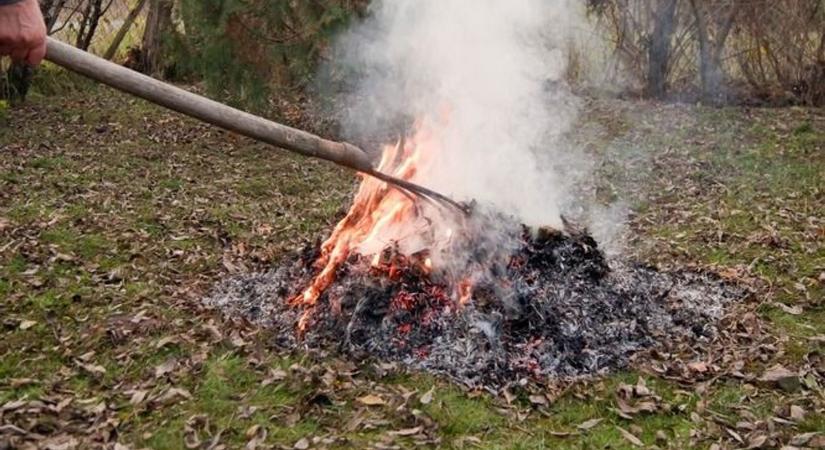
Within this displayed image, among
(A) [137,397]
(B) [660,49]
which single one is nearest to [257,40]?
(A) [137,397]

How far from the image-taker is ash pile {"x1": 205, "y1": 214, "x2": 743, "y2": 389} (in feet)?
14.7

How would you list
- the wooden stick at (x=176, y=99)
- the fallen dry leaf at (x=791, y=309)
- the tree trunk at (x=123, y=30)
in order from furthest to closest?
the tree trunk at (x=123, y=30)
the fallen dry leaf at (x=791, y=309)
the wooden stick at (x=176, y=99)

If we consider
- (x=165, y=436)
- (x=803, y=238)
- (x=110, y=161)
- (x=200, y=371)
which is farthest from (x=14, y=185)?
(x=803, y=238)

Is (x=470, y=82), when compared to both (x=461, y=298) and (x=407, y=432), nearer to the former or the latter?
(x=461, y=298)

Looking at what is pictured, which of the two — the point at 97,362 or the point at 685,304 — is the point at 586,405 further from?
the point at 97,362

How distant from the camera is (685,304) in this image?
5.36m

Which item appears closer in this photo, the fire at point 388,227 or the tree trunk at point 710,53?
the fire at point 388,227

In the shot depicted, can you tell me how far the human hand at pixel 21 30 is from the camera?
2.76 meters

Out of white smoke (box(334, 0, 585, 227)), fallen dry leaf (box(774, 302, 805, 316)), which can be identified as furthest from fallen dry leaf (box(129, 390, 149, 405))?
fallen dry leaf (box(774, 302, 805, 316))

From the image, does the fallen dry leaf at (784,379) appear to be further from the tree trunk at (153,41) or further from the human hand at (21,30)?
the tree trunk at (153,41)

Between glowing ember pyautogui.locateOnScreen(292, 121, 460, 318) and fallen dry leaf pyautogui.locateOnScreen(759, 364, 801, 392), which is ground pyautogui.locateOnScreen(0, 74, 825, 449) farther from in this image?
glowing ember pyautogui.locateOnScreen(292, 121, 460, 318)

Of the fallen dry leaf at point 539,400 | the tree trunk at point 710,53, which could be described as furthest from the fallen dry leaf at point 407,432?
the tree trunk at point 710,53

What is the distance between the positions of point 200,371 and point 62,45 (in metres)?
1.89

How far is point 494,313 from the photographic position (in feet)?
15.5
